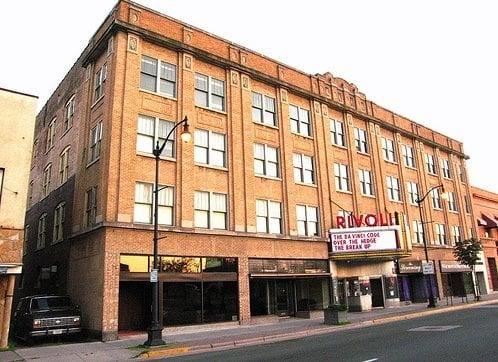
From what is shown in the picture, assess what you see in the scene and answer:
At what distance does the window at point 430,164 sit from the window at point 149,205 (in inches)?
1212

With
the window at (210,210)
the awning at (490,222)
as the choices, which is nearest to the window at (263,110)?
the window at (210,210)

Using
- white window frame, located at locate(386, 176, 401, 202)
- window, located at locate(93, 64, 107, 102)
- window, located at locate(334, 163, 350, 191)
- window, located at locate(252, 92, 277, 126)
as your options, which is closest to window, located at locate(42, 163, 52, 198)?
window, located at locate(93, 64, 107, 102)

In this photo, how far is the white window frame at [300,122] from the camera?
101ft

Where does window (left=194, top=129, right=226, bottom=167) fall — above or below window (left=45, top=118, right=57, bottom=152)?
below

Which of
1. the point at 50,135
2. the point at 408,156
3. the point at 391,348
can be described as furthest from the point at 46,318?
the point at 408,156

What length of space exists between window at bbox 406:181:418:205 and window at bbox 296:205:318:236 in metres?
14.2

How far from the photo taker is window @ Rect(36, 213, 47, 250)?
29.8 metres

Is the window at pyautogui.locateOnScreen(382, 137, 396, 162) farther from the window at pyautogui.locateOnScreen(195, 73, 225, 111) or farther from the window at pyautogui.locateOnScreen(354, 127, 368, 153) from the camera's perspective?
the window at pyautogui.locateOnScreen(195, 73, 225, 111)

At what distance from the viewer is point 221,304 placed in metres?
23.0

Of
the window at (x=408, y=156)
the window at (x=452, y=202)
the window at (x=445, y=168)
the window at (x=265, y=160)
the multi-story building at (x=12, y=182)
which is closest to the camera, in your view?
the multi-story building at (x=12, y=182)

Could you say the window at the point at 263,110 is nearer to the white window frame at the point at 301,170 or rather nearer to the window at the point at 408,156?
the white window frame at the point at 301,170

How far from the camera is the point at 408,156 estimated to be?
4175 centimetres

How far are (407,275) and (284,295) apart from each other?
15.6 metres

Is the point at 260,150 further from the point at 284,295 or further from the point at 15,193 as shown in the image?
the point at 15,193
